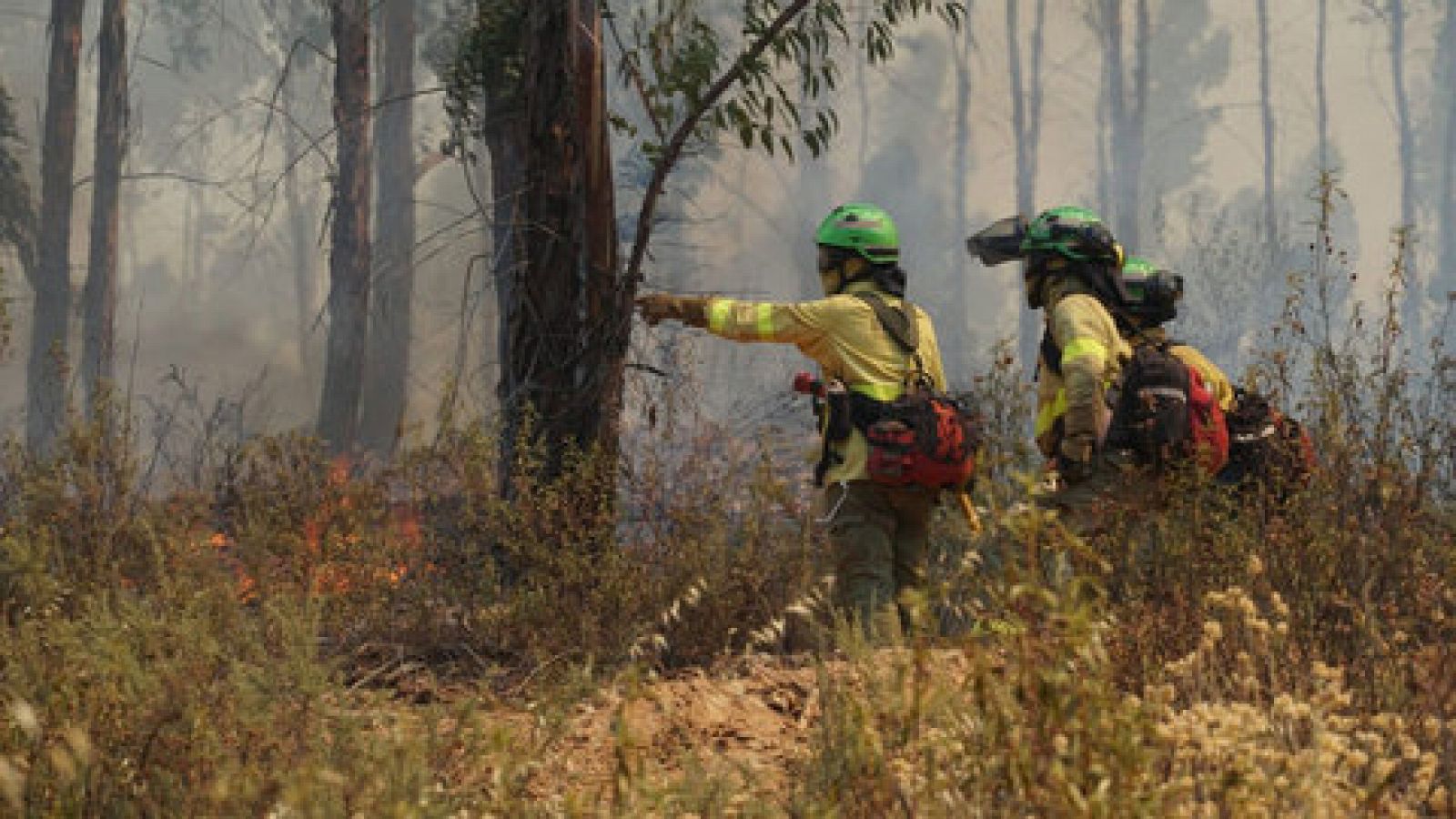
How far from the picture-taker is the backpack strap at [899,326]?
5598mm

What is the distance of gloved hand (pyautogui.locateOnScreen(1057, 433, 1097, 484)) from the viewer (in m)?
5.41

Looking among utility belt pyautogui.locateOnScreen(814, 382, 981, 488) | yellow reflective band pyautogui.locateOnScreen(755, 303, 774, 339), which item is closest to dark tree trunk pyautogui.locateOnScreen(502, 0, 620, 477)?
yellow reflective band pyautogui.locateOnScreen(755, 303, 774, 339)

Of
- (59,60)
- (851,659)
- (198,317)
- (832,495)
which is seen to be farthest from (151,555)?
(198,317)

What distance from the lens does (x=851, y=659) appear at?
3656 mm

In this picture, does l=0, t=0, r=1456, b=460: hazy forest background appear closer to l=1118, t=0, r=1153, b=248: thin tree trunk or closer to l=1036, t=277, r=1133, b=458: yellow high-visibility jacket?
l=1118, t=0, r=1153, b=248: thin tree trunk

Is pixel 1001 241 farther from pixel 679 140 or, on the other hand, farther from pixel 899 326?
pixel 679 140

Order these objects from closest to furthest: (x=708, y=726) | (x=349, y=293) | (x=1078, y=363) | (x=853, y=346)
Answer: (x=708, y=726) < (x=1078, y=363) < (x=853, y=346) < (x=349, y=293)

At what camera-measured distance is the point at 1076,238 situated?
224 inches

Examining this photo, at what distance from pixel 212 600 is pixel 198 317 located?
5348 cm

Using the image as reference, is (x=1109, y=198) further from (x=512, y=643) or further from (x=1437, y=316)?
(x=512, y=643)

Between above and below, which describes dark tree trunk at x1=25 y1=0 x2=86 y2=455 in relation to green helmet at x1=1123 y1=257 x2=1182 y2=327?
above

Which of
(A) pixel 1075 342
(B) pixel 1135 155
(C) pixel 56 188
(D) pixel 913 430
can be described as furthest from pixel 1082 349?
(B) pixel 1135 155

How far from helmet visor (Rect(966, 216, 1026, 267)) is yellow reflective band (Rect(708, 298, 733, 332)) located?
114cm

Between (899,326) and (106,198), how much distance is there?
60.7 ft
